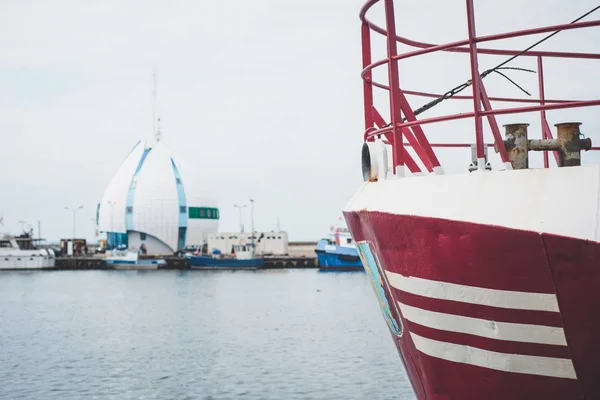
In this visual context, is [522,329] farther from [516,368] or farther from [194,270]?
[194,270]

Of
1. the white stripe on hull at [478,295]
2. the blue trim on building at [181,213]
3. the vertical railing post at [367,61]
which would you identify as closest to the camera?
the white stripe on hull at [478,295]

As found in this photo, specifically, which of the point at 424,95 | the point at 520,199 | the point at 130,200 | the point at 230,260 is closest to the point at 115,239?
the point at 130,200

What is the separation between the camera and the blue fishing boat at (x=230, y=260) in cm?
9275

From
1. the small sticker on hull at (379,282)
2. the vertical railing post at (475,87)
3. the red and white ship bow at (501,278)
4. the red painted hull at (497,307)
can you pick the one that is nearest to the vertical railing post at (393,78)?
the red and white ship bow at (501,278)

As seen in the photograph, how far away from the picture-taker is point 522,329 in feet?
18.7

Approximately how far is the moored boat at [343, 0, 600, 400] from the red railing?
15mm

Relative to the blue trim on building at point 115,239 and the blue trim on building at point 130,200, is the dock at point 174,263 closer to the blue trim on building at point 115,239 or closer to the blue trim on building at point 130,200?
the blue trim on building at point 115,239

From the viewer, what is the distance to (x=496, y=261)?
224 inches

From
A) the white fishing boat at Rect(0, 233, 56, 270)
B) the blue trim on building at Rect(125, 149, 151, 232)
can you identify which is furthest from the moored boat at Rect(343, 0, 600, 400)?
the blue trim on building at Rect(125, 149, 151, 232)

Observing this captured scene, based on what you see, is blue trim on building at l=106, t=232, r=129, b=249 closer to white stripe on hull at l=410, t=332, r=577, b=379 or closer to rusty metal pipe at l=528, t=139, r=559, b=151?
white stripe on hull at l=410, t=332, r=577, b=379

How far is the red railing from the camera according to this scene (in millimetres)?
5957

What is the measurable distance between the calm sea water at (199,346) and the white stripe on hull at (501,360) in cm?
1209

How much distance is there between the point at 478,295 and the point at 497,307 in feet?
0.55

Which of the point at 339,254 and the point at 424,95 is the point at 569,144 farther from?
the point at 339,254
